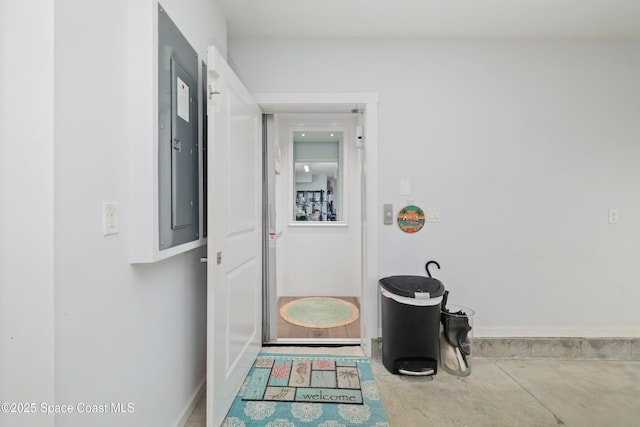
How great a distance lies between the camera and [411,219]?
2.25 meters

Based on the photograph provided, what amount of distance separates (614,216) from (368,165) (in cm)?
203

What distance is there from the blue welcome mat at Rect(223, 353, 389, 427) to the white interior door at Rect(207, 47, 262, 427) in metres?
0.10

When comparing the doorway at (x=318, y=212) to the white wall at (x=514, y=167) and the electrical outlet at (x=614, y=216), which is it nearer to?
the white wall at (x=514, y=167)

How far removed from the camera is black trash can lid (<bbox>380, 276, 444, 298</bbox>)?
75.9 inches

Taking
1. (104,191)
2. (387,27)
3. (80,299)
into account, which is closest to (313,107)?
(387,27)

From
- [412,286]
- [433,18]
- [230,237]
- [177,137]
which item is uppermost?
[433,18]

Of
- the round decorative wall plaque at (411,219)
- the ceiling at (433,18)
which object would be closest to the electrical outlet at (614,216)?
the ceiling at (433,18)

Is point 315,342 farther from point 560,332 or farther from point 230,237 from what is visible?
point 560,332

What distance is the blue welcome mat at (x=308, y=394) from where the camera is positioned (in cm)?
160

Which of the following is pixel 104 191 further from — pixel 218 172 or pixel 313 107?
pixel 313 107

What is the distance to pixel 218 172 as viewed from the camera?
143 cm

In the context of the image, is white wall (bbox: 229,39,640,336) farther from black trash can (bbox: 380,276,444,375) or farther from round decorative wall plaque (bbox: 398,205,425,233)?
black trash can (bbox: 380,276,444,375)

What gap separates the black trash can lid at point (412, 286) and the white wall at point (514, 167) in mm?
167

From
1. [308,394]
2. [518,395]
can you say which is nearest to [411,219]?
[518,395]
